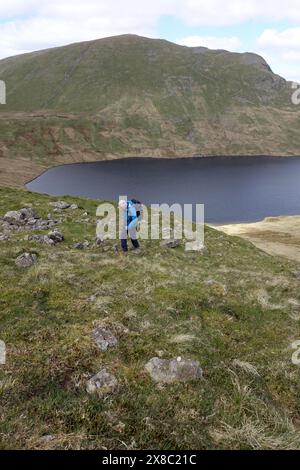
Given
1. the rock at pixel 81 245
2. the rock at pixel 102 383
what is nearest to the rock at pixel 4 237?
the rock at pixel 81 245

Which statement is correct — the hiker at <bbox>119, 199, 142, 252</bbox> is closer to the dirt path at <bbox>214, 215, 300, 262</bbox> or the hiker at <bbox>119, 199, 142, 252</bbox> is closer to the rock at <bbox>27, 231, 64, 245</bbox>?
the rock at <bbox>27, 231, 64, 245</bbox>

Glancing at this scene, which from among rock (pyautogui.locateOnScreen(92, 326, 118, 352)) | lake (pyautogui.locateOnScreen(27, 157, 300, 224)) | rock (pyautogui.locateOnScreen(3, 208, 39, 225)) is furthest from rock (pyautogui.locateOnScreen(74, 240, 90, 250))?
lake (pyautogui.locateOnScreen(27, 157, 300, 224))

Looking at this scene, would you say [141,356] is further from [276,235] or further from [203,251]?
[276,235]

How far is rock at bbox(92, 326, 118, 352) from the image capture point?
1020 cm

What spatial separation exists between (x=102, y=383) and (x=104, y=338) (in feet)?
6.26

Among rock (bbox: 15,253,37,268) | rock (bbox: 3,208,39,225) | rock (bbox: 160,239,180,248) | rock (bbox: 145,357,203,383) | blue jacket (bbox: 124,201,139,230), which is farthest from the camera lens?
rock (bbox: 3,208,39,225)

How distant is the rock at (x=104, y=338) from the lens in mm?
10203

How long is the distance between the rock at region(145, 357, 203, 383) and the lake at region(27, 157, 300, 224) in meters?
85.4

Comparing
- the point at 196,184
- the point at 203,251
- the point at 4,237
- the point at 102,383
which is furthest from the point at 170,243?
the point at 196,184

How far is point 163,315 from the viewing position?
12.6 meters

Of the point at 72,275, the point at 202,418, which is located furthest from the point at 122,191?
the point at 202,418

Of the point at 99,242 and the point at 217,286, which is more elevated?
the point at 99,242

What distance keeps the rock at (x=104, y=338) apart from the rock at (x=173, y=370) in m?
1.29

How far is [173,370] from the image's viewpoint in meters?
9.38
